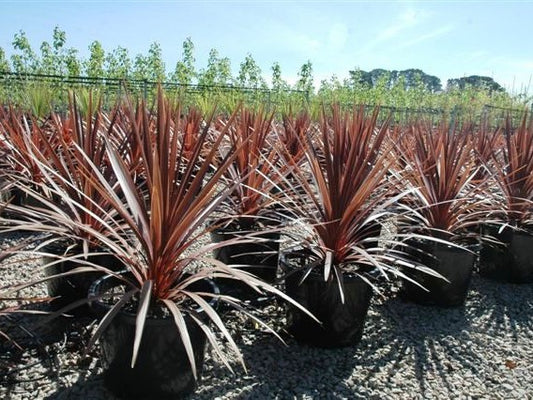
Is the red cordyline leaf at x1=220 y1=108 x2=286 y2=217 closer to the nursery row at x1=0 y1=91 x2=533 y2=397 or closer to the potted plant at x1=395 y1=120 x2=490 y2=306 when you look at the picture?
the nursery row at x1=0 y1=91 x2=533 y2=397

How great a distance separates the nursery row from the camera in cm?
156

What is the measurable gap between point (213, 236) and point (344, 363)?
1.13 meters

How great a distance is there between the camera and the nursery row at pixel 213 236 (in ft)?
5.11

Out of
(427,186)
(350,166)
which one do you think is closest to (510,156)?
(427,186)

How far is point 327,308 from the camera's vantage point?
214 cm

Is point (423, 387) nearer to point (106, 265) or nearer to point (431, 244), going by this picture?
point (431, 244)

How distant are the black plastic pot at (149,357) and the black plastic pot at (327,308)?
0.61 metres

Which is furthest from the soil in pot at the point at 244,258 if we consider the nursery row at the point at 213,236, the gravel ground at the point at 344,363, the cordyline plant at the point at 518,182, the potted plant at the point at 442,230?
the cordyline plant at the point at 518,182

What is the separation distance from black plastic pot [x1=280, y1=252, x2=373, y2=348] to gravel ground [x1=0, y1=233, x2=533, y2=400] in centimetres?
6

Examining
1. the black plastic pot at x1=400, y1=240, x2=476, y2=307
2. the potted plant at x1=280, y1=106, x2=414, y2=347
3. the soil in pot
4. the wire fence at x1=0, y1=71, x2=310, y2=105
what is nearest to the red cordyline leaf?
the soil in pot

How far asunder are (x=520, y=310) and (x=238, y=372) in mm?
1964

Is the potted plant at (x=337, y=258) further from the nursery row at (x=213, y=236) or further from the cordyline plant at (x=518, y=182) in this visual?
the cordyline plant at (x=518, y=182)

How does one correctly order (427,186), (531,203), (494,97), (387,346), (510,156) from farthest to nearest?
(494,97) → (510,156) → (531,203) → (427,186) → (387,346)

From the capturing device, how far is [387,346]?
7.45 feet
